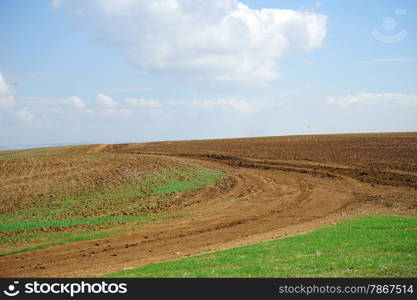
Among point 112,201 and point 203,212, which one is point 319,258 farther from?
point 112,201

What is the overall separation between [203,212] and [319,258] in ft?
41.0

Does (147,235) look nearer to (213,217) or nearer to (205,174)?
(213,217)

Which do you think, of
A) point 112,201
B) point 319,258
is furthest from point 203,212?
point 319,258

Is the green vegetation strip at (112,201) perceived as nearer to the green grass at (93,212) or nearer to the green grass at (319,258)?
the green grass at (93,212)

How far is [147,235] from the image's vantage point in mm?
19438

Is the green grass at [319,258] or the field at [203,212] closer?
the green grass at [319,258]

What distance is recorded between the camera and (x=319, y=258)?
12.0 meters

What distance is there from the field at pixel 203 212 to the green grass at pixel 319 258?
0.06 metres

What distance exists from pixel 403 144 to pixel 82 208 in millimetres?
41519

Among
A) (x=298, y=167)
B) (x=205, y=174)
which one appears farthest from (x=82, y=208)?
(x=298, y=167)

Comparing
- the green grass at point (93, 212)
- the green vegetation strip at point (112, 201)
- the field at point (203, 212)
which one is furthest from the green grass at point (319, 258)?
the green vegetation strip at point (112, 201)

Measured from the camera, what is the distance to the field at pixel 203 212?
13133 millimetres

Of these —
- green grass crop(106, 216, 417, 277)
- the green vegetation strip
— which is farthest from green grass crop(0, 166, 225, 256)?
green grass crop(106, 216, 417, 277)

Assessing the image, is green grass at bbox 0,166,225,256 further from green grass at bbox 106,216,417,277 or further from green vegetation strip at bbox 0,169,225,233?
green grass at bbox 106,216,417,277
